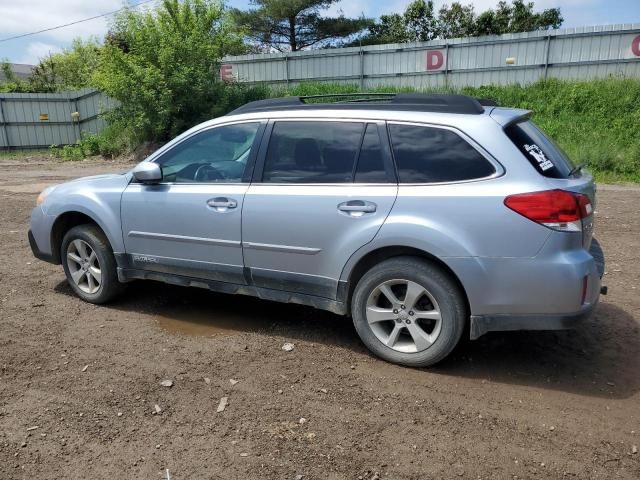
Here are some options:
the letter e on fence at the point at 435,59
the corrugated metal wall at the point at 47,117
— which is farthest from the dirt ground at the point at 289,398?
the corrugated metal wall at the point at 47,117

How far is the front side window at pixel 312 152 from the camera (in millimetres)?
3939

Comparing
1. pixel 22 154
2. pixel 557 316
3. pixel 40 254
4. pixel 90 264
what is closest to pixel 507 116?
pixel 557 316

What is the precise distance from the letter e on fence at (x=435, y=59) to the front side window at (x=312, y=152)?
54.9ft

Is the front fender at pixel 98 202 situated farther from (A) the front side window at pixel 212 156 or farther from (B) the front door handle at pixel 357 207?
(B) the front door handle at pixel 357 207

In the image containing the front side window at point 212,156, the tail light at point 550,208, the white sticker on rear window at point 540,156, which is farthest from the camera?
the front side window at point 212,156

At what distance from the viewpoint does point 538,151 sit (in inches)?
142

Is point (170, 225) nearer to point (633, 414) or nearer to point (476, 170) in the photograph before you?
point (476, 170)

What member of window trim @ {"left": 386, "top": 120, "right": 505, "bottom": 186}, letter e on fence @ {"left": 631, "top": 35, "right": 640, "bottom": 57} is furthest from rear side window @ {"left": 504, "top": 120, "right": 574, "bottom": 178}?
letter e on fence @ {"left": 631, "top": 35, "right": 640, "bottom": 57}

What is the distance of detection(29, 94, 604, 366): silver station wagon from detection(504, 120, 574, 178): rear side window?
0.02 metres

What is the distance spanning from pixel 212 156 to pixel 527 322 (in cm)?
275

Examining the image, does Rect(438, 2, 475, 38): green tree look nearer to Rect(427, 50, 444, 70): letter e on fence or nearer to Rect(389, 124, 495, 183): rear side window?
Rect(427, 50, 444, 70): letter e on fence

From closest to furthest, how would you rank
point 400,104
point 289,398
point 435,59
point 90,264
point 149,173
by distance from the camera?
point 289,398 < point 400,104 < point 149,173 < point 90,264 < point 435,59

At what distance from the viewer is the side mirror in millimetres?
4508

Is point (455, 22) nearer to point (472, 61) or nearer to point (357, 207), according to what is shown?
point (472, 61)
